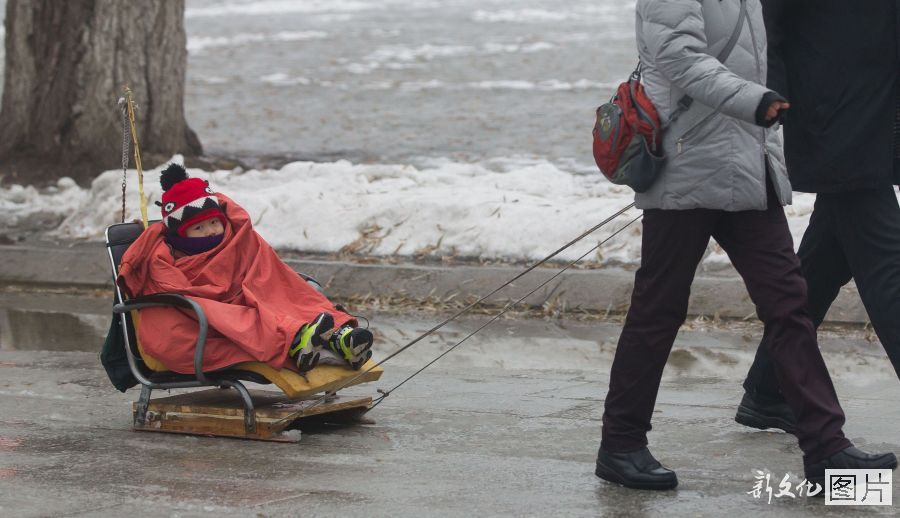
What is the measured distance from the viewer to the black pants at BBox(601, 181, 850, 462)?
4508 millimetres

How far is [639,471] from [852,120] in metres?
1.43

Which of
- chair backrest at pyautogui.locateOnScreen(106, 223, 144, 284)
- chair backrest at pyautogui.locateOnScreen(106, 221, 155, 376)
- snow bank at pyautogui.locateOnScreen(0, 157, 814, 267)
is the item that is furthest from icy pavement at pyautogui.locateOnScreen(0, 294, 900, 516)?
snow bank at pyautogui.locateOnScreen(0, 157, 814, 267)

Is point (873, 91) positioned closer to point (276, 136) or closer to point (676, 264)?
point (676, 264)

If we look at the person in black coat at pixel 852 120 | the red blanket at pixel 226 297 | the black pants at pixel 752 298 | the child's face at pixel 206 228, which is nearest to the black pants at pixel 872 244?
the person in black coat at pixel 852 120

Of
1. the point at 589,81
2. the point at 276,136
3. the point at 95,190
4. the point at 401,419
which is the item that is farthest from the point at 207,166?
the point at 589,81

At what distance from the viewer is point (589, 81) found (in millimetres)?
17953

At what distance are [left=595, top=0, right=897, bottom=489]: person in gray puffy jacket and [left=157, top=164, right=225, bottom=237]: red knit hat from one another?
1965mm

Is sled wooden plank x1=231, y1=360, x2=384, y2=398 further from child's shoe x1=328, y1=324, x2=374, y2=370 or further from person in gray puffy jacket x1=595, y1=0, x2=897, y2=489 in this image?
person in gray puffy jacket x1=595, y1=0, x2=897, y2=489

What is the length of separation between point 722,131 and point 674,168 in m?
0.19

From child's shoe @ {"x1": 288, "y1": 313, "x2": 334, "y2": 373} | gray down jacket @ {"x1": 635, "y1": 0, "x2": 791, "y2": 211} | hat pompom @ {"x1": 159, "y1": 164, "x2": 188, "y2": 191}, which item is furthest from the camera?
hat pompom @ {"x1": 159, "y1": 164, "x2": 188, "y2": 191}

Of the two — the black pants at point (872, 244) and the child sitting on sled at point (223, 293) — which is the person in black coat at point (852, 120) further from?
the child sitting on sled at point (223, 293)

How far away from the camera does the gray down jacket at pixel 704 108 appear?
435cm

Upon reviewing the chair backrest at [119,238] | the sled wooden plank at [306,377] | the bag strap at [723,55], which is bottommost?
the sled wooden plank at [306,377]

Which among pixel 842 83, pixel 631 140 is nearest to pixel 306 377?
pixel 631 140
